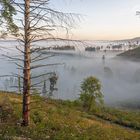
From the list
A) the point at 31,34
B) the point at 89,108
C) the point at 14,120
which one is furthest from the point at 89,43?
the point at 89,108

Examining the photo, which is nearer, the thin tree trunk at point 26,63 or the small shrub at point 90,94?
the thin tree trunk at point 26,63

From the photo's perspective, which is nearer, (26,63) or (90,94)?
(26,63)

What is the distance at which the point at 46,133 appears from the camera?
54.2 feet

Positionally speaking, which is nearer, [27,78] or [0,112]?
[27,78]

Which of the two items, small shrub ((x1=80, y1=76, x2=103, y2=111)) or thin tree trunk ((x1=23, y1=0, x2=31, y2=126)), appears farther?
small shrub ((x1=80, y1=76, x2=103, y2=111))

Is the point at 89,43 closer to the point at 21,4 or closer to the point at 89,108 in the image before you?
the point at 21,4

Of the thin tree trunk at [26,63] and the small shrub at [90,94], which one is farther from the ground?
the thin tree trunk at [26,63]

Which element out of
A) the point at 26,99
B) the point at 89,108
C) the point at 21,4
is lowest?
the point at 89,108

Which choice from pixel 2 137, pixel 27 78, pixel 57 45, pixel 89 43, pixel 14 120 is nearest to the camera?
pixel 2 137

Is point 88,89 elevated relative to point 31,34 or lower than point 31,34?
lower

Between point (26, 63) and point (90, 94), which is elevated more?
point (26, 63)

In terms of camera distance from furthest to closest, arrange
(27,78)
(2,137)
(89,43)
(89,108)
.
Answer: (89,108)
(27,78)
(89,43)
(2,137)

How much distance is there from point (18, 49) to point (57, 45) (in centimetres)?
224

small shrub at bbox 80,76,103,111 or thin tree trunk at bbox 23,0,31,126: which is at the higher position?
thin tree trunk at bbox 23,0,31,126
